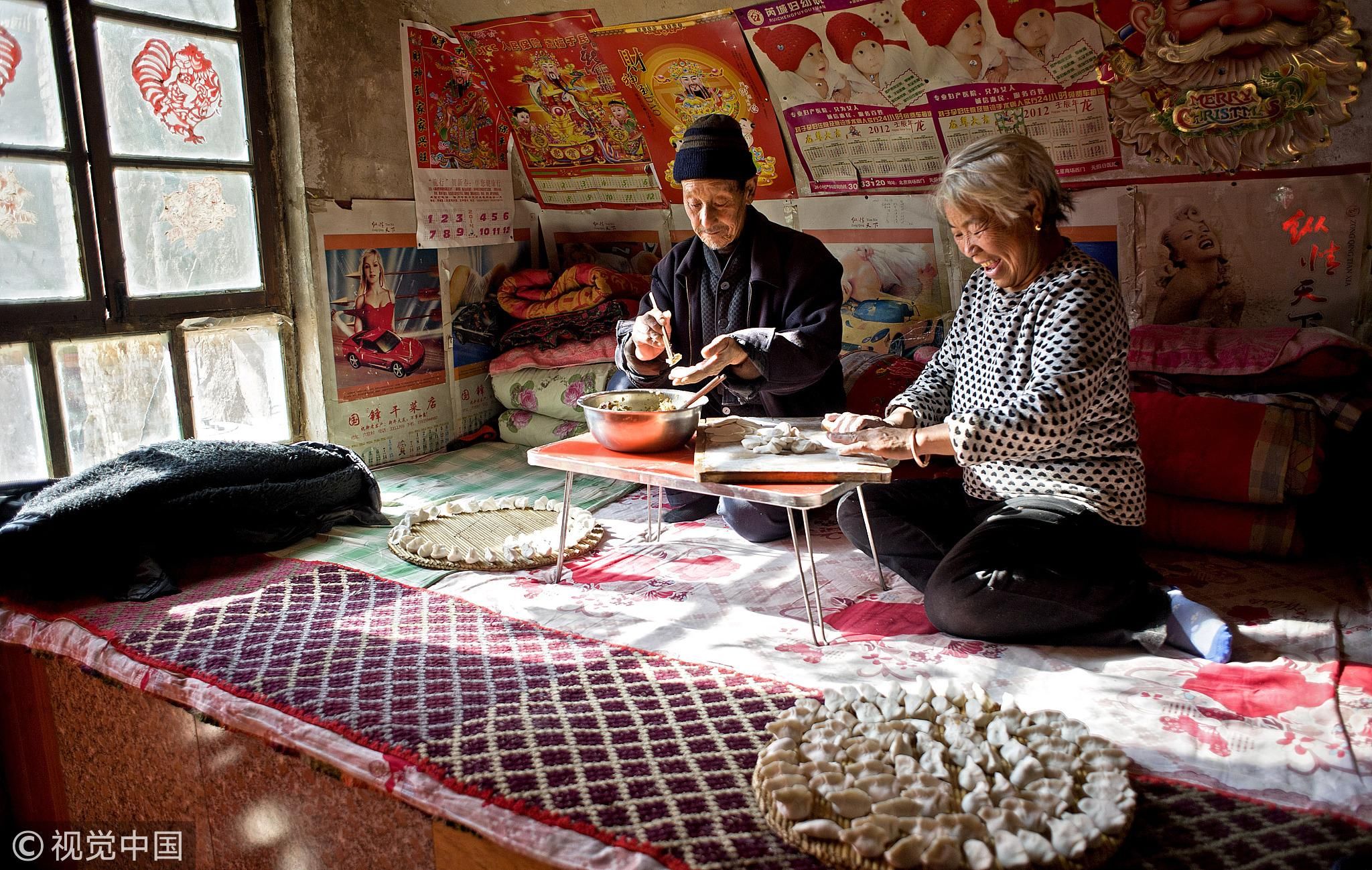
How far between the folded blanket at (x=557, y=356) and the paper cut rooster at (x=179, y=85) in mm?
1595

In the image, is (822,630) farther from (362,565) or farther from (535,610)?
(362,565)

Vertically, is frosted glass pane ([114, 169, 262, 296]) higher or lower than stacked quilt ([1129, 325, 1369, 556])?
higher

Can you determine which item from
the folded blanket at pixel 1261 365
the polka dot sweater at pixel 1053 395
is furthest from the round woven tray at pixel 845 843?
the folded blanket at pixel 1261 365

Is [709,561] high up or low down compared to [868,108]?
down

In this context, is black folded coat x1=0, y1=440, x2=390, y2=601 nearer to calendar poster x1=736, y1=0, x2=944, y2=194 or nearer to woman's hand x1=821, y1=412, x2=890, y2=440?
woman's hand x1=821, y1=412, x2=890, y2=440

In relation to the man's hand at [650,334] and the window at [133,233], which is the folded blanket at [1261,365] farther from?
the window at [133,233]

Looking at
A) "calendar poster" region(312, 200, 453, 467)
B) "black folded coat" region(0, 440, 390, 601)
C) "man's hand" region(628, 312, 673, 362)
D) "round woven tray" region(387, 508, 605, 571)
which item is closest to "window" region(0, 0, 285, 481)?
"calendar poster" region(312, 200, 453, 467)

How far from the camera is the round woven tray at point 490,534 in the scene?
307 centimetres

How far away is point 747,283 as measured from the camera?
333 cm

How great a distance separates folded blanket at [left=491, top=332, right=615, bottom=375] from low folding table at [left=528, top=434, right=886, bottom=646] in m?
1.54

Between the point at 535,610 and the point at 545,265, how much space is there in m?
3.02

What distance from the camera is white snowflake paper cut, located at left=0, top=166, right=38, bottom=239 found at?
328cm

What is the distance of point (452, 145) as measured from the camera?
15.4 ft

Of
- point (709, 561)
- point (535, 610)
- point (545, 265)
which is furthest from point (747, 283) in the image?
point (545, 265)
